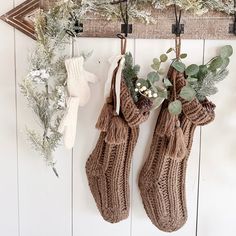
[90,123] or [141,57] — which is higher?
[141,57]

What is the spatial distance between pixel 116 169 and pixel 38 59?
0.35 m

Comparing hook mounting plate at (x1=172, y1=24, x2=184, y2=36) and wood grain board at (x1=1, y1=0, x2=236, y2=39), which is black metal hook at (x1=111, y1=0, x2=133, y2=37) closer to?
wood grain board at (x1=1, y1=0, x2=236, y2=39)

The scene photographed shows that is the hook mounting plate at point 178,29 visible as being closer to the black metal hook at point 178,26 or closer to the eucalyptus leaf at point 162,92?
the black metal hook at point 178,26

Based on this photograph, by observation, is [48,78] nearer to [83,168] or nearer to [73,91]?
[73,91]

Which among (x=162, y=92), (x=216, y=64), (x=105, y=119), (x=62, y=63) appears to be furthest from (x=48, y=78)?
(x=216, y=64)

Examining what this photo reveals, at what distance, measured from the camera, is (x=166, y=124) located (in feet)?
2.99

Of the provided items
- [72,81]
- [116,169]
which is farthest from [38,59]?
[116,169]

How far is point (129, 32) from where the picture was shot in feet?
3.17

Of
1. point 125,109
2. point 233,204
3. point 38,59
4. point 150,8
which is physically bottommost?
point 233,204

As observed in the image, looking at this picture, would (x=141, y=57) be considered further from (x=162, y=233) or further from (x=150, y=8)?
(x=162, y=233)

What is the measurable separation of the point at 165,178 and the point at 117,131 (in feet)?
0.58

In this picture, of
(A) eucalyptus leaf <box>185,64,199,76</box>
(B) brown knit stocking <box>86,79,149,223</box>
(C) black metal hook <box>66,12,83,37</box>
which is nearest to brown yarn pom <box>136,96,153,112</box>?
(B) brown knit stocking <box>86,79,149,223</box>

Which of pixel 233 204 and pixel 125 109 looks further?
pixel 233 204

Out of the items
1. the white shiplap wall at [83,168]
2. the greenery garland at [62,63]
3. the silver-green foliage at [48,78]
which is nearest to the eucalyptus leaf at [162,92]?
the greenery garland at [62,63]
